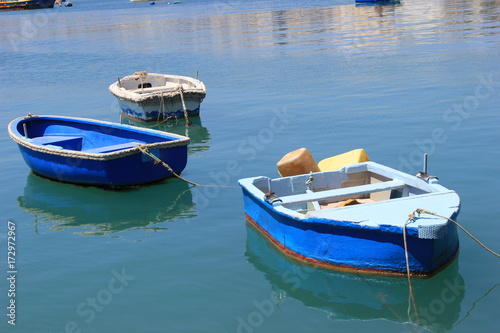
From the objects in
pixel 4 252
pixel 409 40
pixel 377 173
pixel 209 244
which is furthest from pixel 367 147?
pixel 409 40

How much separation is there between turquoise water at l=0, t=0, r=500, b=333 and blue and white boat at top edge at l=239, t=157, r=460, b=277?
8.6 inches

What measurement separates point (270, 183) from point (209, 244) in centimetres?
123

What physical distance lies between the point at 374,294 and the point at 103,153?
6.11 meters

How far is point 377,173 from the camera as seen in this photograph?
9.39 metres

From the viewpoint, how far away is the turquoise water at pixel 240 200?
731 centimetres

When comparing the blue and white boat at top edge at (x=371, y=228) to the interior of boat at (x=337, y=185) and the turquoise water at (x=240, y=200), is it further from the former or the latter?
the turquoise water at (x=240, y=200)

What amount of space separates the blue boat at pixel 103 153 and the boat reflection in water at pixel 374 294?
4.19m

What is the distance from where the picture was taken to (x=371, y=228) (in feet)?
23.4

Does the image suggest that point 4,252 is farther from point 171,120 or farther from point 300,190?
point 171,120

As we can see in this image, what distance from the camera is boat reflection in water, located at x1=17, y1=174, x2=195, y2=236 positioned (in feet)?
34.1

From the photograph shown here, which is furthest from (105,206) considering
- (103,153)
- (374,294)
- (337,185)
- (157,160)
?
(374,294)

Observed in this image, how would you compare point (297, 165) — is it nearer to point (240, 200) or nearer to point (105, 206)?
point (240, 200)

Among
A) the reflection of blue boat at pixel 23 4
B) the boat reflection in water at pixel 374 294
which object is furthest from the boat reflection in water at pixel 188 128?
the reflection of blue boat at pixel 23 4

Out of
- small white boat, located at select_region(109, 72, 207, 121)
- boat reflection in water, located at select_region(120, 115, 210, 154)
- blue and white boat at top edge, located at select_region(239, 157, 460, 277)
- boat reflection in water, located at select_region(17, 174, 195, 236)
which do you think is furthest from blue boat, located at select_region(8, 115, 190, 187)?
small white boat, located at select_region(109, 72, 207, 121)
